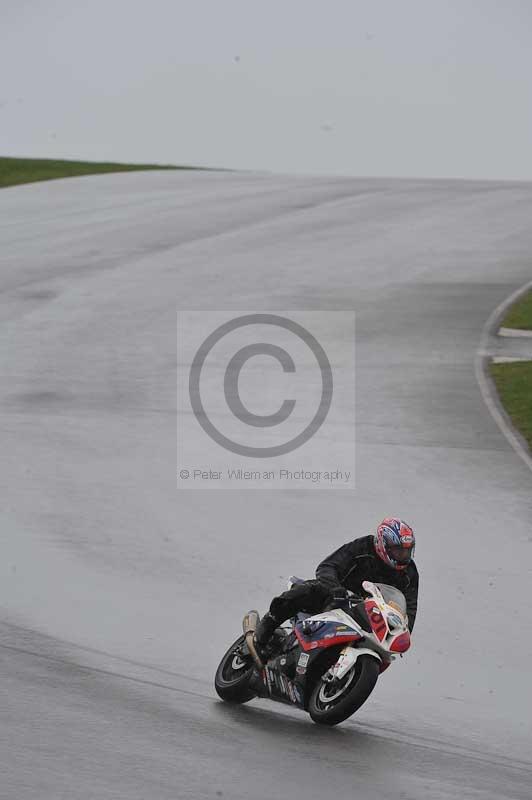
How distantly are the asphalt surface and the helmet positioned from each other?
1294mm

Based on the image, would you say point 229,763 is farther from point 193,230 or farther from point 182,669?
point 193,230

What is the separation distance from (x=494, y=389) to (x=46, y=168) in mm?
29734

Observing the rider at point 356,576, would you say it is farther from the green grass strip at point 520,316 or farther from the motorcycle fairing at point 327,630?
the green grass strip at point 520,316

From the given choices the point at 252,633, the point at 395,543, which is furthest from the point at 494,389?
the point at 252,633

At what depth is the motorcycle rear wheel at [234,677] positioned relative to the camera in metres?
9.69

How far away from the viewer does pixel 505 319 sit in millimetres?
26391

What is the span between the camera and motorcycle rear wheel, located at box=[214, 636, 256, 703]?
969 cm

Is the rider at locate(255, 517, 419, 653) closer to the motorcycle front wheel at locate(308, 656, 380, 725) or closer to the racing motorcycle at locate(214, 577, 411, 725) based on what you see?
the racing motorcycle at locate(214, 577, 411, 725)

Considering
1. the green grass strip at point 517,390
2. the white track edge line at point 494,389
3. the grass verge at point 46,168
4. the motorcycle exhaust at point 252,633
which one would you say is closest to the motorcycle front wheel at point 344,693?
the motorcycle exhaust at point 252,633

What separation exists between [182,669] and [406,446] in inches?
338

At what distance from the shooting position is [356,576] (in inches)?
391

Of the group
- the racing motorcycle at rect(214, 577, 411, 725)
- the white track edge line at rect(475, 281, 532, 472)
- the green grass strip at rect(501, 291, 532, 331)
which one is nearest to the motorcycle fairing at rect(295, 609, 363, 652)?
the racing motorcycle at rect(214, 577, 411, 725)

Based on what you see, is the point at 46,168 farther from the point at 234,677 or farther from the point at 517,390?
the point at 234,677

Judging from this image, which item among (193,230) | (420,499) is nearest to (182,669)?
(420,499)
